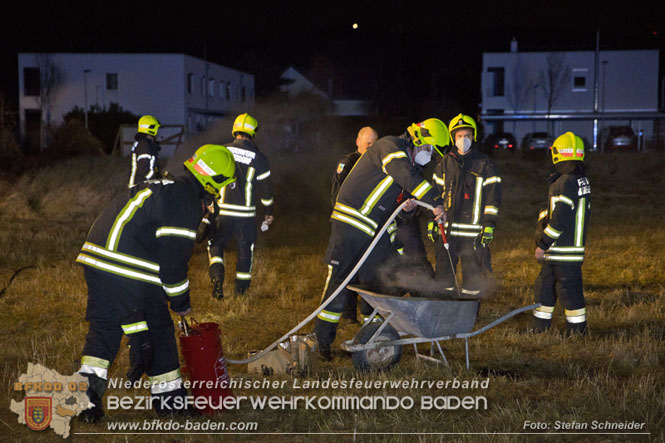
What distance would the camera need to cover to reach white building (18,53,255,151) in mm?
43094

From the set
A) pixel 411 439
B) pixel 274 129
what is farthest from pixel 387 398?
pixel 274 129

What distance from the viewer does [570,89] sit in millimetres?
42375

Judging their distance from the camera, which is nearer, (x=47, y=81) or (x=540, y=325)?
(x=540, y=325)

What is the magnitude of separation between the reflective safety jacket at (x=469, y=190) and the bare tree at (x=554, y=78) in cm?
3456

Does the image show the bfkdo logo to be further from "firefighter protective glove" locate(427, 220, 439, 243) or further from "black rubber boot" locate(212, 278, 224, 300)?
"firefighter protective glove" locate(427, 220, 439, 243)

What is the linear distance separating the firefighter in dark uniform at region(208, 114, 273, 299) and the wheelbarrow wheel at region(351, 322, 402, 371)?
285 cm

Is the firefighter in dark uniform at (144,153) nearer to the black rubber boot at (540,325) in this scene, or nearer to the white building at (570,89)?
the black rubber boot at (540,325)

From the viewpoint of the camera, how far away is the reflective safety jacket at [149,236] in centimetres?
434

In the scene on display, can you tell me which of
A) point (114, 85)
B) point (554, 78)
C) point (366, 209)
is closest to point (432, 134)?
point (366, 209)

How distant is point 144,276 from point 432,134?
2.74m

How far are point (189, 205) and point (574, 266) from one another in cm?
382

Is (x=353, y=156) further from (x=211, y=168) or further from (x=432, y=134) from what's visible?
(x=211, y=168)

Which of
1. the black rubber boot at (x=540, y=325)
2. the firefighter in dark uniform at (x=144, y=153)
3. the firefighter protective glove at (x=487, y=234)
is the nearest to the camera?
the black rubber boot at (x=540, y=325)

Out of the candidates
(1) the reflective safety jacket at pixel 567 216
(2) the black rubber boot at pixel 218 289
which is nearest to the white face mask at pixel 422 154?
(1) the reflective safety jacket at pixel 567 216
